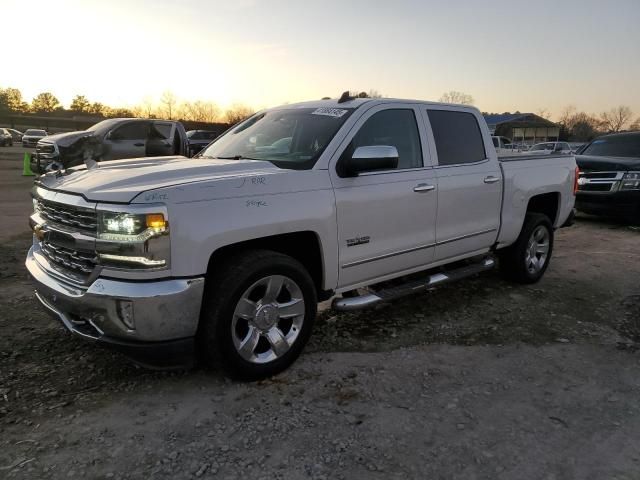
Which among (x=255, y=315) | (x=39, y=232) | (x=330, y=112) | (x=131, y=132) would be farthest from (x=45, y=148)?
(x=255, y=315)

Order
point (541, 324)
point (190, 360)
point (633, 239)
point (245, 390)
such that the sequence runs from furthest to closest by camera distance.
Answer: point (633, 239), point (541, 324), point (245, 390), point (190, 360)

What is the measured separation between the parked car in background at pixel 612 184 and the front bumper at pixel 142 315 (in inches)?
370

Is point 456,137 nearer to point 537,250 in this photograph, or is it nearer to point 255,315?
point 537,250

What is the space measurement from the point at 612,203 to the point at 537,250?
5033 millimetres

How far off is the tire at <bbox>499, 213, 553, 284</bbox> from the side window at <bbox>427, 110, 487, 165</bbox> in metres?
1.14

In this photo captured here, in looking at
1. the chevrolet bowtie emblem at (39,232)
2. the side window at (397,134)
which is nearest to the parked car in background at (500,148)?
the side window at (397,134)

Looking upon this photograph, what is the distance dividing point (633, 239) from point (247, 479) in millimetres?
8659

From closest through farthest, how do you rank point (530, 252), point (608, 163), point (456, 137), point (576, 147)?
1. point (456, 137)
2. point (530, 252)
3. point (608, 163)
4. point (576, 147)

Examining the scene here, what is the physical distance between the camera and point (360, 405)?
317cm

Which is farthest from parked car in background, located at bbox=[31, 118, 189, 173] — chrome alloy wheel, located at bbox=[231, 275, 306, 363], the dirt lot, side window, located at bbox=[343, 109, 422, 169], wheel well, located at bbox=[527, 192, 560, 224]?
chrome alloy wheel, located at bbox=[231, 275, 306, 363]

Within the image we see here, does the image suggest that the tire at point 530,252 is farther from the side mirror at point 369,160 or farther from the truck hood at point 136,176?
the truck hood at point 136,176

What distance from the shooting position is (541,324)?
4637mm

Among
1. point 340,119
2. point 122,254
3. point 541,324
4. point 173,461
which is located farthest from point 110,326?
point 541,324

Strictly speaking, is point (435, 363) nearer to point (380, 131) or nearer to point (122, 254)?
point (380, 131)
